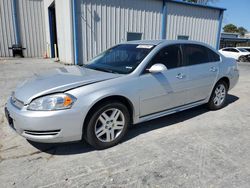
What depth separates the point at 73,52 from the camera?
11055 mm

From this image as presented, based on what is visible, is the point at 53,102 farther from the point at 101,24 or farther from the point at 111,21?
the point at 111,21

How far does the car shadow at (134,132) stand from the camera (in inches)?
121

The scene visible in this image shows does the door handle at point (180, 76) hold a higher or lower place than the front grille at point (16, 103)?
higher

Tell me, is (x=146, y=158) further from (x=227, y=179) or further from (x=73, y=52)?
(x=73, y=52)

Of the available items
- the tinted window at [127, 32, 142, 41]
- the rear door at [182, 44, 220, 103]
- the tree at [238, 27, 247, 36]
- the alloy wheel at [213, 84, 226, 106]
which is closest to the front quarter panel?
the rear door at [182, 44, 220, 103]

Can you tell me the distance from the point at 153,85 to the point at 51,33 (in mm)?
15605

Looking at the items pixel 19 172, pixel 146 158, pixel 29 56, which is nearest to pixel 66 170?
pixel 19 172

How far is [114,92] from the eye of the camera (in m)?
2.97

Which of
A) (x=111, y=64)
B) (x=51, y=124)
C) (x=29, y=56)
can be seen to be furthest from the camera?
(x=29, y=56)

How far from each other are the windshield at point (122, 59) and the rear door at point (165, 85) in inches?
8.7

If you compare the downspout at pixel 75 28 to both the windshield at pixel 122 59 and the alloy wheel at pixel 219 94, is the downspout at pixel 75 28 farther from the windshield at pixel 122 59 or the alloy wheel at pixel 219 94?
the alloy wheel at pixel 219 94

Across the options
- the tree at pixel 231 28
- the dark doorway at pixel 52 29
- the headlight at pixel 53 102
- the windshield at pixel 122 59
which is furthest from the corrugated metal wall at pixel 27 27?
the tree at pixel 231 28

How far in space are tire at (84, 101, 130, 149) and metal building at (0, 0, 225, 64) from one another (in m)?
8.54

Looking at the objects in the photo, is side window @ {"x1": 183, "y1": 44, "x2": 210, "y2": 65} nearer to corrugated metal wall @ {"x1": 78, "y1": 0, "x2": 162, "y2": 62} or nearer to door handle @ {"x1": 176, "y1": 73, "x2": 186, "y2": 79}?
door handle @ {"x1": 176, "y1": 73, "x2": 186, "y2": 79}
